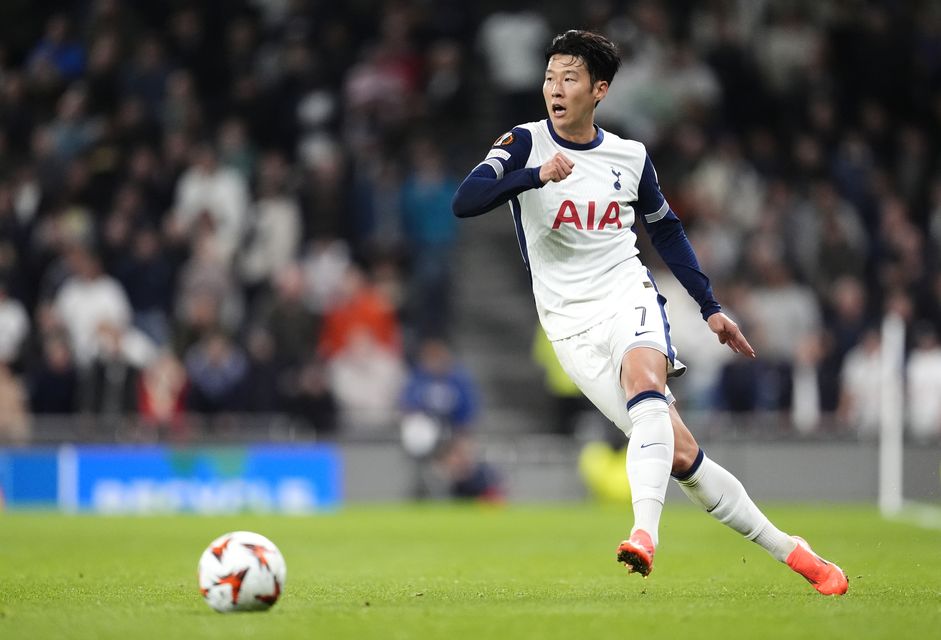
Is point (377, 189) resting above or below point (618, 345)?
above

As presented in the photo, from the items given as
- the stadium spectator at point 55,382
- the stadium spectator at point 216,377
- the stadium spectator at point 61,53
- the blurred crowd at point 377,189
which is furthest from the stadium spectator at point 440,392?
the stadium spectator at point 61,53

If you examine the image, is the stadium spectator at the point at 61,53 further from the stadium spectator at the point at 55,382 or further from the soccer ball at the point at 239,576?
the soccer ball at the point at 239,576

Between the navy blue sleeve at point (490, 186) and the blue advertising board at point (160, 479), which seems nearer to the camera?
the navy blue sleeve at point (490, 186)

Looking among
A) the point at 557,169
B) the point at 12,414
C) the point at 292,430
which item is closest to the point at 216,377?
the point at 292,430

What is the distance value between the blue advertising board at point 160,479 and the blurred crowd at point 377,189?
0.44 meters

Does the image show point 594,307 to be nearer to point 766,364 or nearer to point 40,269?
point 766,364

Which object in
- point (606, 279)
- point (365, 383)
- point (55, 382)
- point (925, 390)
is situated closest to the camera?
point (606, 279)

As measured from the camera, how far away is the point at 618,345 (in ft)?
23.8

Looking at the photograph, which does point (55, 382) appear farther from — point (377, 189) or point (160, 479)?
point (377, 189)

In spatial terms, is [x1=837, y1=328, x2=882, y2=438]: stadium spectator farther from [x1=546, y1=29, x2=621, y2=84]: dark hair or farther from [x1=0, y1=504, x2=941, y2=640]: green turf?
[x1=546, y1=29, x2=621, y2=84]: dark hair

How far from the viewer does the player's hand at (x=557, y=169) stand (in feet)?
22.6

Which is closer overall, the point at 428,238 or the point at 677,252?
the point at 677,252

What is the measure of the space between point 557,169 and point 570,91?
0.61 metres

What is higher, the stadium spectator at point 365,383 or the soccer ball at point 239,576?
the stadium spectator at point 365,383
